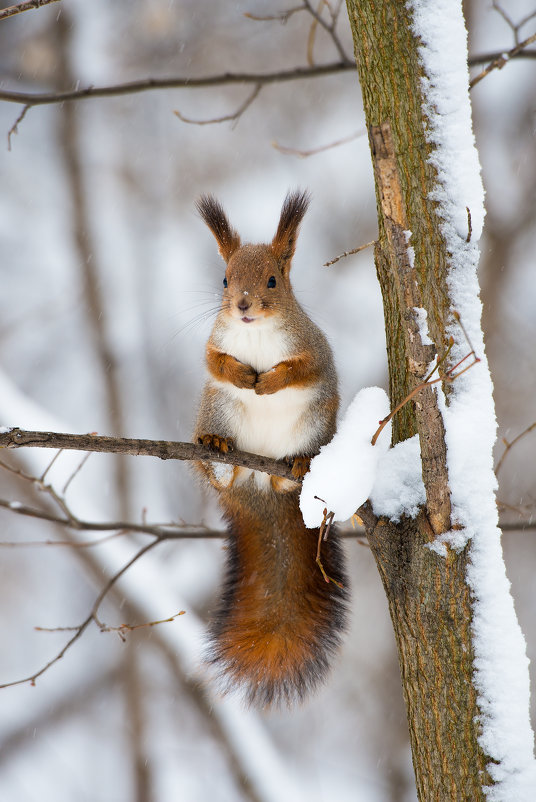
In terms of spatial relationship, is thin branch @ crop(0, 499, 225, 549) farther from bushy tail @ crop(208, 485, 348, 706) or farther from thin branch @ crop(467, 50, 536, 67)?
thin branch @ crop(467, 50, 536, 67)

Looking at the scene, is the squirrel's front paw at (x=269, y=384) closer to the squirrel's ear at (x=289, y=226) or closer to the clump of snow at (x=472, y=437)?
the squirrel's ear at (x=289, y=226)

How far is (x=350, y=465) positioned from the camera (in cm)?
167

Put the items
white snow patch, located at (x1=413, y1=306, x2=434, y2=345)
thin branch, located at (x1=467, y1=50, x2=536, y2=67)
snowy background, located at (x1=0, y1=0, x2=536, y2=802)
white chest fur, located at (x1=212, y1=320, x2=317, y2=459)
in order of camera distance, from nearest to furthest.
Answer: white snow patch, located at (x1=413, y1=306, x2=434, y2=345)
white chest fur, located at (x1=212, y1=320, x2=317, y2=459)
thin branch, located at (x1=467, y1=50, x2=536, y2=67)
snowy background, located at (x1=0, y1=0, x2=536, y2=802)

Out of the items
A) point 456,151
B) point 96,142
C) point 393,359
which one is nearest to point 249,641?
point 393,359

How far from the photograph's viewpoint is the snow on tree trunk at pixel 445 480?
1511 mm

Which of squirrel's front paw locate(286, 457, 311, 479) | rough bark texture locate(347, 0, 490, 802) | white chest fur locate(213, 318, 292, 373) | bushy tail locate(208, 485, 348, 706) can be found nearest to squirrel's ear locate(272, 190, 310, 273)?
white chest fur locate(213, 318, 292, 373)

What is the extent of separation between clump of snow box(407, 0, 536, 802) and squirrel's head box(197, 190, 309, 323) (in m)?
0.75

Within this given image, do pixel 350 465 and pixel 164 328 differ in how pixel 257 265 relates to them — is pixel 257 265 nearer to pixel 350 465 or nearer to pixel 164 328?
pixel 350 465

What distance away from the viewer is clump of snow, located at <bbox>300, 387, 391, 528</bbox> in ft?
5.31

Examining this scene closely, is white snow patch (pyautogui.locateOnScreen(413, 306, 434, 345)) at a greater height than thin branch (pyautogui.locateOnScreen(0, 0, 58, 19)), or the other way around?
thin branch (pyautogui.locateOnScreen(0, 0, 58, 19))

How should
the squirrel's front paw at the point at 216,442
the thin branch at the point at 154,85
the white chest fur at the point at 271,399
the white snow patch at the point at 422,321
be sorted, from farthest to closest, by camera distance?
1. the thin branch at the point at 154,85
2. the white chest fur at the point at 271,399
3. the squirrel's front paw at the point at 216,442
4. the white snow patch at the point at 422,321

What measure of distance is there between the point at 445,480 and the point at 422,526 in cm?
14

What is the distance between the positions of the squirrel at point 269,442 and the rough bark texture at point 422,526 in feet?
1.68

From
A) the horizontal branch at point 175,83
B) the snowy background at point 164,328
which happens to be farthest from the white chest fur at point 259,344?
the snowy background at point 164,328
